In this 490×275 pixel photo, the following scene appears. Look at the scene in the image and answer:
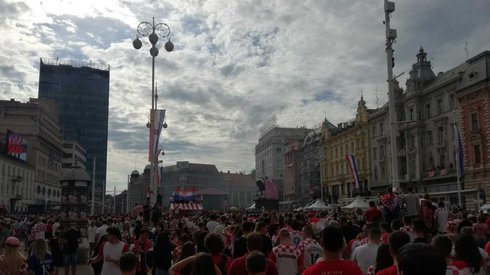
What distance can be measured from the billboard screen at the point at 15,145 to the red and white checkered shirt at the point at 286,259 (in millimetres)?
65914

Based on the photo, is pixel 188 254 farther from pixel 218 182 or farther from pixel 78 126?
pixel 218 182

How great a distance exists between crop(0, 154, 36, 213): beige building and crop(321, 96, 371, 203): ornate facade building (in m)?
46.0

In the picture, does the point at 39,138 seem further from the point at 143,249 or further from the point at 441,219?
the point at 441,219

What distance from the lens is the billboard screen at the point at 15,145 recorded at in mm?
66125

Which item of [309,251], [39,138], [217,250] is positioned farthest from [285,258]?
[39,138]

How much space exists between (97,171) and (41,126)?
176ft

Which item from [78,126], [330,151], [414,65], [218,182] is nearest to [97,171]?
[78,126]

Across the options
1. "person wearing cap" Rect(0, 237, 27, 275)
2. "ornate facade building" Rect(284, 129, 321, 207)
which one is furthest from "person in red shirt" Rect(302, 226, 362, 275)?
"ornate facade building" Rect(284, 129, 321, 207)

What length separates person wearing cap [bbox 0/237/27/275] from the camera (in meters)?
A: 6.44

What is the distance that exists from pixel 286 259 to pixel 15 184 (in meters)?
68.4

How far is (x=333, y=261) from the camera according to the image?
4.58 meters

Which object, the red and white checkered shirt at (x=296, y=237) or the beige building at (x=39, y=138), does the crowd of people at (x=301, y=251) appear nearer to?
the red and white checkered shirt at (x=296, y=237)

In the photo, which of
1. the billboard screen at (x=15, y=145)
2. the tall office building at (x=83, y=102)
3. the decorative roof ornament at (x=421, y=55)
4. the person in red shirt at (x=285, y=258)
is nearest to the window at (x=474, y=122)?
the decorative roof ornament at (x=421, y=55)

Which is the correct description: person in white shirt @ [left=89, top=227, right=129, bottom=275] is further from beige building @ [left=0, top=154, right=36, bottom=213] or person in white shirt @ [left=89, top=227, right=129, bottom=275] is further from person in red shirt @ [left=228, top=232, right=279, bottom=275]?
beige building @ [left=0, top=154, right=36, bottom=213]
